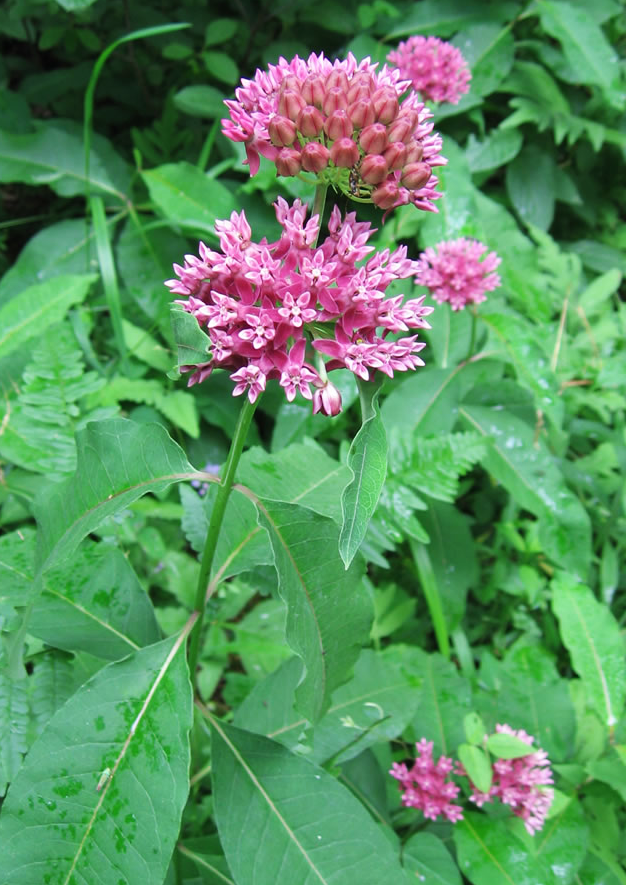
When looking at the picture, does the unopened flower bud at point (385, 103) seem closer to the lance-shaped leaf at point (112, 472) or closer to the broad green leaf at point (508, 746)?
the lance-shaped leaf at point (112, 472)

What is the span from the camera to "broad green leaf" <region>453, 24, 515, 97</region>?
11.2 ft

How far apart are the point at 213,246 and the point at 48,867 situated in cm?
231

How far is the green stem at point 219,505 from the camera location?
1101mm

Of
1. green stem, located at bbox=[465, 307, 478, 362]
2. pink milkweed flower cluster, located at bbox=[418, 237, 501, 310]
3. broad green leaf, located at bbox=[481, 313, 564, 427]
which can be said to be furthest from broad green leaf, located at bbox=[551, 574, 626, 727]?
pink milkweed flower cluster, located at bbox=[418, 237, 501, 310]

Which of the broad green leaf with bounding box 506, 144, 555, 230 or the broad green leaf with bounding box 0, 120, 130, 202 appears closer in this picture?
the broad green leaf with bounding box 0, 120, 130, 202

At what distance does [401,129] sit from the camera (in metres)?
1.07

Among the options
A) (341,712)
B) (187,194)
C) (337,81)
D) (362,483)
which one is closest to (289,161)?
(337,81)

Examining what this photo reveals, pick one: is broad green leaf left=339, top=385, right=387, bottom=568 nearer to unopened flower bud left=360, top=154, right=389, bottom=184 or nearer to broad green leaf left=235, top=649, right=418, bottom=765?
unopened flower bud left=360, top=154, right=389, bottom=184

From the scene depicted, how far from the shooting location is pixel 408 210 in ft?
9.64

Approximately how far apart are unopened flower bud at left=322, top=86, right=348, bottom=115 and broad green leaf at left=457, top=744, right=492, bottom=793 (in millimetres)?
1480

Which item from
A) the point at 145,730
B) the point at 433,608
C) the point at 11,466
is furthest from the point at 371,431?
the point at 11,466

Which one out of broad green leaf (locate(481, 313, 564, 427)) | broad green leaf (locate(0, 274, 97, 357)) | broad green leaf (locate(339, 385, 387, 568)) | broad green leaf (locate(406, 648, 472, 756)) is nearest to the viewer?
broad green leaf (locate(339, 385, 387, 568))

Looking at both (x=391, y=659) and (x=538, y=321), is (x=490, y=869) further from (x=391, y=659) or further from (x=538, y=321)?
(x=538, y=321)

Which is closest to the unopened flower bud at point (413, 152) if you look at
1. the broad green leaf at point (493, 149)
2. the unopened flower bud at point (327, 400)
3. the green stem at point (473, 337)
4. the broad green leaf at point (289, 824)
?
the unopened flower bud at point (327, 400)
